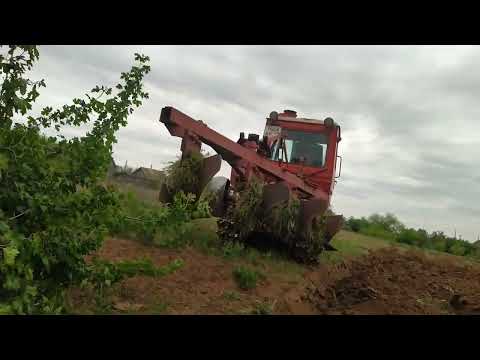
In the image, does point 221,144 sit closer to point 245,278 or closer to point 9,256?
point 245,278

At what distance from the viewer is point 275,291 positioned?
19.3ft

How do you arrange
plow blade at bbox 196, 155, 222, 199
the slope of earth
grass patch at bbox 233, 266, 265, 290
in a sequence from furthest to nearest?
1. plow blade at bbox 196, 155, 222, 199
2. grass patch at bbox 233, 266, 265, 290
3. the slope of earth

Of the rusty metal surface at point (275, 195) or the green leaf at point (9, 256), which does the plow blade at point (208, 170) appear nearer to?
the rusty metal surface at point (275, 195)

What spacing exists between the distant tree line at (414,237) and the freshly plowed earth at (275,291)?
1507 centimetres

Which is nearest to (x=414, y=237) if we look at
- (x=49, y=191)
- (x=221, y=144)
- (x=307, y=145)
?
(x=307, y=145)

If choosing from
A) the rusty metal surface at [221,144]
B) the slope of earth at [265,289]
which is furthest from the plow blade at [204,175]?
the slope of earth at [265,289]

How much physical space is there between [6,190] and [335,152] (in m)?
8.59

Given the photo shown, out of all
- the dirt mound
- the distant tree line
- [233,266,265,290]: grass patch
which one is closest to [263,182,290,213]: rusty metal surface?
the dirt mound

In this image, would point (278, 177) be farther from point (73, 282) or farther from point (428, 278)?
point (73, 282)

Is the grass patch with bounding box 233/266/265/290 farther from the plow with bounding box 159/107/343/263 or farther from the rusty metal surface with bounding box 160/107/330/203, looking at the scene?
the rusty metal surface with bounding box 160/107/330/203

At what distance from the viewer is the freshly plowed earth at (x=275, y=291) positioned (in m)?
4.52

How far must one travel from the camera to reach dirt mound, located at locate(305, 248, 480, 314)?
5340mm

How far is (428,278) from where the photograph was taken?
7598 mm

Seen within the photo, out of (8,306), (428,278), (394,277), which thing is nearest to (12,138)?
(8,306)
